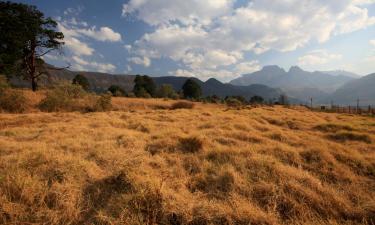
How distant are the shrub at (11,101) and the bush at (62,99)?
166 centimetres

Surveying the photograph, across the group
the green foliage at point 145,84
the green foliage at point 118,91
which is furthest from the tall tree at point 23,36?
the green foliage at point 145,84

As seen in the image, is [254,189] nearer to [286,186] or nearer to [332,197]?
[286,186]

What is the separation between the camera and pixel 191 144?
27.9ft

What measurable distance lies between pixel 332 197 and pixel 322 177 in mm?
1550

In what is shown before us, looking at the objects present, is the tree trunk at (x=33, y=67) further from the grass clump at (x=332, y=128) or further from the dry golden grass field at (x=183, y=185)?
the grass clump at (x=332, y=128)

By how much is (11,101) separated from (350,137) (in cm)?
2630

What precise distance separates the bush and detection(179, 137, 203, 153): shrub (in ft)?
63.2

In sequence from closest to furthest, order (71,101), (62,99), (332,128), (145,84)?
(332,128)
(62,99)
(71,101)
(145,84)

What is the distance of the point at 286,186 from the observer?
5.06 metres

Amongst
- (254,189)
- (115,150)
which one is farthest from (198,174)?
(115,150)

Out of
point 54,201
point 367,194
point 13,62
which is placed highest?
point 13,62

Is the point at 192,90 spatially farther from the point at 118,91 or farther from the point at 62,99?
the point at 62,99

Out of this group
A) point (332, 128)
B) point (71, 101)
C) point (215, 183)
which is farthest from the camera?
point (71, 101)

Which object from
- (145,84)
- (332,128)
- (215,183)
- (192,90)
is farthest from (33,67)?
(192,90)
